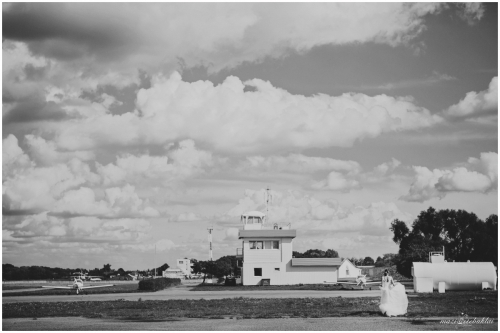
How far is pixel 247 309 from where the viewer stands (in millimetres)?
22266

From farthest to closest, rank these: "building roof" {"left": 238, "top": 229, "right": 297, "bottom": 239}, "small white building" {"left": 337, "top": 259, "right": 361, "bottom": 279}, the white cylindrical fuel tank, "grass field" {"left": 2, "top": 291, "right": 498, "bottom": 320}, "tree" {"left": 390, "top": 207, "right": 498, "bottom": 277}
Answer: "small white building" {"left": 337, "top": 259, "right": 361, "bottom": 279}, "tree" {"left": 390, "top": 207, "right": 498, "bottom": 277}, "building roof" {"left": 238, "top": 229, "right": 297, "bottom": 239}, the white cylindrical fuel tank, "grass field" {"left": 2, "top": 291, "right": 498, "bottom": 320}

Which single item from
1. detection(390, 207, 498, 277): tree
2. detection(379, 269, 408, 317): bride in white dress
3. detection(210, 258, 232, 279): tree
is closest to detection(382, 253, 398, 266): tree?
detection(390, 207, 498, 277): tree

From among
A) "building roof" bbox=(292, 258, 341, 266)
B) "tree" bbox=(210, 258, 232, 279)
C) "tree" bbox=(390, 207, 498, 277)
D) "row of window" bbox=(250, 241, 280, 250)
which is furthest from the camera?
"tree" bbox=(210, 258, 232, 279)

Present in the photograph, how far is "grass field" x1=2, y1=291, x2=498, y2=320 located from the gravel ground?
1.02m

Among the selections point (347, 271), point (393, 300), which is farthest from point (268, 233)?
point (393, 300)

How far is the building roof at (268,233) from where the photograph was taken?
48078 mm

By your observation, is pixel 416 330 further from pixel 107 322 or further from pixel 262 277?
pixel 262 277

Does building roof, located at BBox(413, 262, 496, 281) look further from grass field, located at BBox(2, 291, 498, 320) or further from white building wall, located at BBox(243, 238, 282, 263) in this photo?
white building wall, located at BBox(243, 238, 282, 263)

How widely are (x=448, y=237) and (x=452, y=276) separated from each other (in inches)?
1329

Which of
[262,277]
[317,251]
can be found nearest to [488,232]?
[262,277]

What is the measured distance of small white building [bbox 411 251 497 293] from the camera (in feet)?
108

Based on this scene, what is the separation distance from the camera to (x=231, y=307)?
23.2m

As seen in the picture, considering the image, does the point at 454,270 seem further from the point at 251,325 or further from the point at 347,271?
the point at 347,271

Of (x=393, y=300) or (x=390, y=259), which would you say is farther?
(x=390, y=259)
